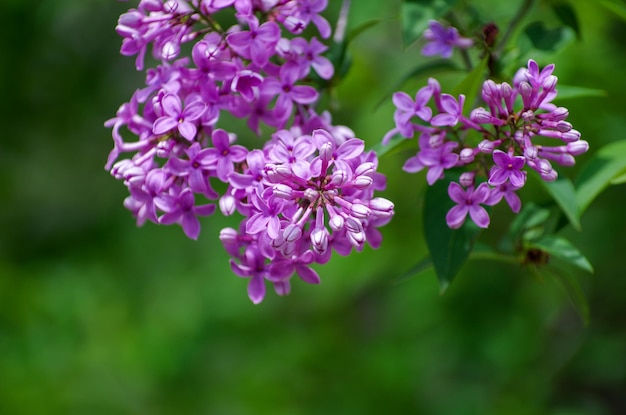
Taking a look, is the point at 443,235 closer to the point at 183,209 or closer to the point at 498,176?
the point at 498,176

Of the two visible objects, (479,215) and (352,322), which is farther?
(352,322)

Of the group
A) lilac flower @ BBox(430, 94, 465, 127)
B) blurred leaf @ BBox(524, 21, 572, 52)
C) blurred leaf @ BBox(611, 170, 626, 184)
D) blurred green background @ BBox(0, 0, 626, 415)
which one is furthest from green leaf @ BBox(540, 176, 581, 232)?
blurred green background @ BBox(0, 0, 626, 415)

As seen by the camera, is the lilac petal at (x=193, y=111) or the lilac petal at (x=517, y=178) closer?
the lilac petal at (x=517, y=178)

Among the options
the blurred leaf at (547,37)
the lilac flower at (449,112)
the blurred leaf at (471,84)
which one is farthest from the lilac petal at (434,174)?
the blurred leaf at (547,37)

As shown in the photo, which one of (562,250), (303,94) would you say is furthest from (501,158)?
(303,94)

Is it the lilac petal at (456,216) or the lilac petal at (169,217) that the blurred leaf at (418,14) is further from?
the lilac petal at (169,217)

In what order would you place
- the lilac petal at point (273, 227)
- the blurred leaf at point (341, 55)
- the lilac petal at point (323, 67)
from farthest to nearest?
1. the blurred leaf at point (341, 55)
2. the lilac petal at point (323, 67)
3. the lilac petal at point (273, 227)

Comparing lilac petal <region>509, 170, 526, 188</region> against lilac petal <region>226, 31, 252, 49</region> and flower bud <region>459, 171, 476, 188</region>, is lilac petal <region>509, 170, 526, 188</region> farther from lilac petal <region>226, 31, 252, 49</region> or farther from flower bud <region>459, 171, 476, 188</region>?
lilac petal <region>226, 31, 252, 49</region>

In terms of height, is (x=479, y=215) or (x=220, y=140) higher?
(x=220, y=140)
